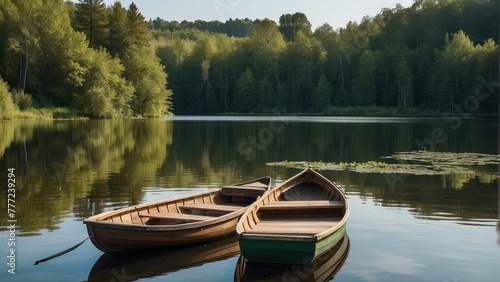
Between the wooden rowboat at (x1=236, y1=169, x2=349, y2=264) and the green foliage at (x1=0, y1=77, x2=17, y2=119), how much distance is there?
→ 146 ft

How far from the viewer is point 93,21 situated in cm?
8019

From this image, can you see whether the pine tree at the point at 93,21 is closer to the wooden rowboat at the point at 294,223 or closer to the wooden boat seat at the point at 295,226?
the wooden rowboat at the point at 294,223

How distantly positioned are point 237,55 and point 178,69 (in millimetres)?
15290

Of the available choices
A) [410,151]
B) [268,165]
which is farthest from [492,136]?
[268,165]

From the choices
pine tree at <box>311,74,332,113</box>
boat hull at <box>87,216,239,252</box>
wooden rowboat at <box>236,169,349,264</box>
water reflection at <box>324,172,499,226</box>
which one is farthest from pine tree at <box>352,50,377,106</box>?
boat hull at <box>87,216,239,252</box>

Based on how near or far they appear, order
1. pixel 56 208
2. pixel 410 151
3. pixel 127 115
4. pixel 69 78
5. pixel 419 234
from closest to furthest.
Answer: pixel 419 234
pixel 56 208
pixel 410 151
pixel 69 78
pixel 127 115

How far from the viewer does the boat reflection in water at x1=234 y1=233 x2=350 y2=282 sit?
9784 millimetres

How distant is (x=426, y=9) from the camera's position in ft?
389

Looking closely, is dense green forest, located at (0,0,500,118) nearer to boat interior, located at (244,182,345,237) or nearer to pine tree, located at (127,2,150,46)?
pine tree, located at (127,2,150,46)

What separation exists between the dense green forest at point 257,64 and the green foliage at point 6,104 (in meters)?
0.15

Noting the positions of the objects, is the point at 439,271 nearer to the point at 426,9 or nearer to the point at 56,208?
the point at 56,208

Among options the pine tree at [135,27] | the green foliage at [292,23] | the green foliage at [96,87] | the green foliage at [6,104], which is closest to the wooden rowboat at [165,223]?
the green foliage at [6,104]

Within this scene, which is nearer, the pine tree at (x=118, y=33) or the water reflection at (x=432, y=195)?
the water reflection at (x=432, y=195)

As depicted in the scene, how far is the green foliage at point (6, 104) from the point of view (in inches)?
2058
